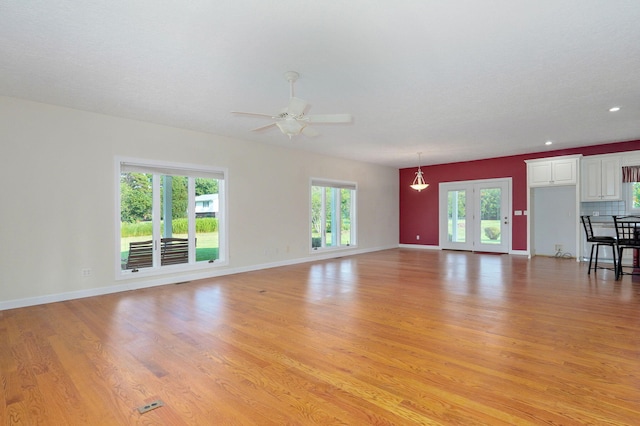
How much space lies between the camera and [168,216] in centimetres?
564

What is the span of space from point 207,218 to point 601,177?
8372 mm

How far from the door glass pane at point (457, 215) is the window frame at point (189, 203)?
6.81 metres

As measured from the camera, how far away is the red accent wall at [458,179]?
796 cm

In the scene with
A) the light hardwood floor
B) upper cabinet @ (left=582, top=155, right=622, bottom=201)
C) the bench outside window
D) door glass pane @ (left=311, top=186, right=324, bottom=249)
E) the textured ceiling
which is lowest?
the light hardwood floor

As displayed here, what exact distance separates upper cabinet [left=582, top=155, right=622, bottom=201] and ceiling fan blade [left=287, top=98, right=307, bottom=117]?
740cm

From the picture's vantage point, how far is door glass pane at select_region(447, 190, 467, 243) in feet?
31.8

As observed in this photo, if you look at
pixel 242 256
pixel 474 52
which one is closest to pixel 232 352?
pixel 474 52

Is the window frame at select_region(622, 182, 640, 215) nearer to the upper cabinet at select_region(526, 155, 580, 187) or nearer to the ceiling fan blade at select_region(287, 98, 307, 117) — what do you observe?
the upper cabinet at select_region(526, 155, 580, 187)

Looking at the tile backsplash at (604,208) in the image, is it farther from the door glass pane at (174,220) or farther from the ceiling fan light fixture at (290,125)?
the door glass pane at (174,220)

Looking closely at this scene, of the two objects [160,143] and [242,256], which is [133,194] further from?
[242,256]

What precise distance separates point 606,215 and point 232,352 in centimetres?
857

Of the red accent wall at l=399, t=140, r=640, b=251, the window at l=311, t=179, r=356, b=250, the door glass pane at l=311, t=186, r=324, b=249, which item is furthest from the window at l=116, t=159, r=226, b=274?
the red accent wall at l=399, t=140, r=640, b=251

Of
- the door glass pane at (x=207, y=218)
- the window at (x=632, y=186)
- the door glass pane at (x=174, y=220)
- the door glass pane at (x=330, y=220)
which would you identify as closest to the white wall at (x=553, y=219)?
the window at (x=632, y=186)

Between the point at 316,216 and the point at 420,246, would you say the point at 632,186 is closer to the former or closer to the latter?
the point at 420,246
